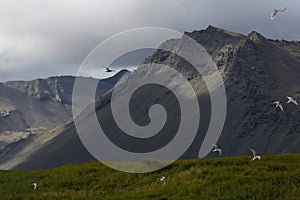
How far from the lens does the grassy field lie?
34906 millimetres

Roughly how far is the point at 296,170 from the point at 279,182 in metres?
3.93

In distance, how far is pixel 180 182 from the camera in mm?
40031

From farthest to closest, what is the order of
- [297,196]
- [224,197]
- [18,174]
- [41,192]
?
[18,174] < [41,192] < [224,197] < [297,196]

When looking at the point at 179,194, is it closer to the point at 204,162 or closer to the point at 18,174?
the point at 204,162

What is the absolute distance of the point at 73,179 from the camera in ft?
151

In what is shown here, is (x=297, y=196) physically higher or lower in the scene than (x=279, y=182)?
lower

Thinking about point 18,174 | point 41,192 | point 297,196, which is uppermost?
point 18,174

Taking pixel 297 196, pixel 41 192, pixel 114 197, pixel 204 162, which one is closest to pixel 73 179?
pixel 41 192

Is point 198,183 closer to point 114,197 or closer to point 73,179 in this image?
point 114,197

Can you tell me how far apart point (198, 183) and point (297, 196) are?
9.08m

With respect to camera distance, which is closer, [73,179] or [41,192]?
[41,192]

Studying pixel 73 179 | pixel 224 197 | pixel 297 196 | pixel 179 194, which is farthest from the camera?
pixel 73 179

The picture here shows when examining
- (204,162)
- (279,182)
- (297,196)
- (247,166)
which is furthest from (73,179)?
(297,196)

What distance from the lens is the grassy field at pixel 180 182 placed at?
3491 centimetres
